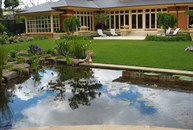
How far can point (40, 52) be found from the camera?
11516 millimetres

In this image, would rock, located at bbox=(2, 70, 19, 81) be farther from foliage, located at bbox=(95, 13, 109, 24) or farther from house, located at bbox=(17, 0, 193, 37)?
foliage, located at bbox=(95, 13, 109, 24)

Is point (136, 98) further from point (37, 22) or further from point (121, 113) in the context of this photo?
point (37, 22)

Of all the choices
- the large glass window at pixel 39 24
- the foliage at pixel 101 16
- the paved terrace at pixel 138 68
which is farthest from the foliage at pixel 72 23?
the paved terrace at pixel 138 68

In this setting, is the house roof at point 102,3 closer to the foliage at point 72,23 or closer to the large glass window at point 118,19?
the large glass window at point 118,19

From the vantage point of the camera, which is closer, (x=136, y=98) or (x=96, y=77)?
(x=136, y=98)

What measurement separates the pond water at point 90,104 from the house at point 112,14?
17.6 metres

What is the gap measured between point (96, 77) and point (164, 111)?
10.4ft

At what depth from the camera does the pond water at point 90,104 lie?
4.49 m

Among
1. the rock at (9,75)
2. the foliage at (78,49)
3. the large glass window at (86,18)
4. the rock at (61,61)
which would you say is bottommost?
the rock at (9,75)

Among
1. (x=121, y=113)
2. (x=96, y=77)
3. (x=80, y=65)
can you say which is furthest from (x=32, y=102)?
(x=80, y=65)

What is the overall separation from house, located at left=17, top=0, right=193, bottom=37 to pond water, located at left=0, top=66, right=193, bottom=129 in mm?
17613

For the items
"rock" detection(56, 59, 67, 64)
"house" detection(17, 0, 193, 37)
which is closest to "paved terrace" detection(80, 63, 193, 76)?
"rock" detection(56, 59, 67, 64)

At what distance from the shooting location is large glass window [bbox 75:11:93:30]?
26039 mm

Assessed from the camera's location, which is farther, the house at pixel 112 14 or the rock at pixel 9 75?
the house at pixel 112 14
